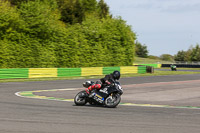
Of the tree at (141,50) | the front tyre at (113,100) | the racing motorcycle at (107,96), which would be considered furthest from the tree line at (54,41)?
the tree at (141,50)

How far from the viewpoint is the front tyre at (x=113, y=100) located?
11.3m

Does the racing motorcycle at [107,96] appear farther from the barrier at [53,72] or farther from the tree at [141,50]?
the tree at [141,50]

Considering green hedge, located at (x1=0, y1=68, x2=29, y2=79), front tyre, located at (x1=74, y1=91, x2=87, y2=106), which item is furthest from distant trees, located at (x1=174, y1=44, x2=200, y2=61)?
front tyre, located at (x1=74, y1=91, x2=87, y2=106)

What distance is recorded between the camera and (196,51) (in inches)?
5320

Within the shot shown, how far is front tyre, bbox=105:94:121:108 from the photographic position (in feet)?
37.2

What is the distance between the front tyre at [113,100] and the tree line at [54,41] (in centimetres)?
2133

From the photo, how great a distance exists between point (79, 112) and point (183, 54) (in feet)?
502

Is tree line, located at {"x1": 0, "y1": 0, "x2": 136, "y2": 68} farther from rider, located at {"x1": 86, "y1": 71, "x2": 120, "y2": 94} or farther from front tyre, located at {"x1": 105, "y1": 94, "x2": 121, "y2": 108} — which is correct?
front tyre, located at {"x1": 105, "y1": 94, "x2": 121, "y2": 108}

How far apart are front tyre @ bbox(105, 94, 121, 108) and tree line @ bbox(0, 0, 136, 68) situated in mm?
21329

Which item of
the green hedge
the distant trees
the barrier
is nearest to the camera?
the green hedge

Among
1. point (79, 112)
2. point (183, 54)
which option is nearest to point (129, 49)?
point (79, 112)

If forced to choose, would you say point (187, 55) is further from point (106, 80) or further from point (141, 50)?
point (106, 80)

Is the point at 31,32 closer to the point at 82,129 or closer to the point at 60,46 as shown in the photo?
the point at 60,46

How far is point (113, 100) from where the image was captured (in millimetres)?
11391
